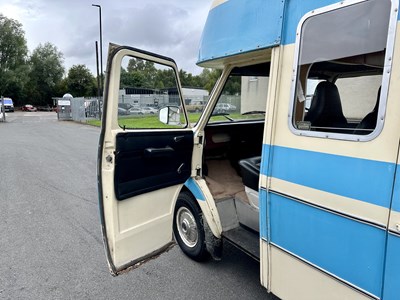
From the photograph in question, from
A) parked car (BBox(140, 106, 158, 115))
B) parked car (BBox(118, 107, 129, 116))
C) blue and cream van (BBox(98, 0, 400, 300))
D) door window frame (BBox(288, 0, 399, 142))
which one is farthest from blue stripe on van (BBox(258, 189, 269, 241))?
parked car (BBox(140, 106, 158, 115))

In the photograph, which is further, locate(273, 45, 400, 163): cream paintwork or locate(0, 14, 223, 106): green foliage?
locate(0, 14, 223, 106): green foliage

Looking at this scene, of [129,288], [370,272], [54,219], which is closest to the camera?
[370,272]

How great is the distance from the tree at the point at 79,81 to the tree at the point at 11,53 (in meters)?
12.8

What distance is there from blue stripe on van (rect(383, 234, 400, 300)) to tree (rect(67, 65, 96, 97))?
2196 inches

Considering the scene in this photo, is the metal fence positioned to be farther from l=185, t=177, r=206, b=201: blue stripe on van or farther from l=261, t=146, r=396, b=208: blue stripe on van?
l=261, t=146, r=396, b=208: blue stripe on van

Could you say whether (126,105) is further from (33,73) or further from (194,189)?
(33,73)

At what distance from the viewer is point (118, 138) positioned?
2.37m

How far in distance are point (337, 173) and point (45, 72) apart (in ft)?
206

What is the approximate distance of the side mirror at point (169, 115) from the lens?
2980 mm

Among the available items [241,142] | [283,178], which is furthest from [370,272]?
[241,142]

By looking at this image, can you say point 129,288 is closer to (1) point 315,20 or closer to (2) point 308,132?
(2) point 308,132

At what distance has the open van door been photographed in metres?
2.38

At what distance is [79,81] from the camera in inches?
2090

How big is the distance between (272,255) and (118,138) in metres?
1.43
